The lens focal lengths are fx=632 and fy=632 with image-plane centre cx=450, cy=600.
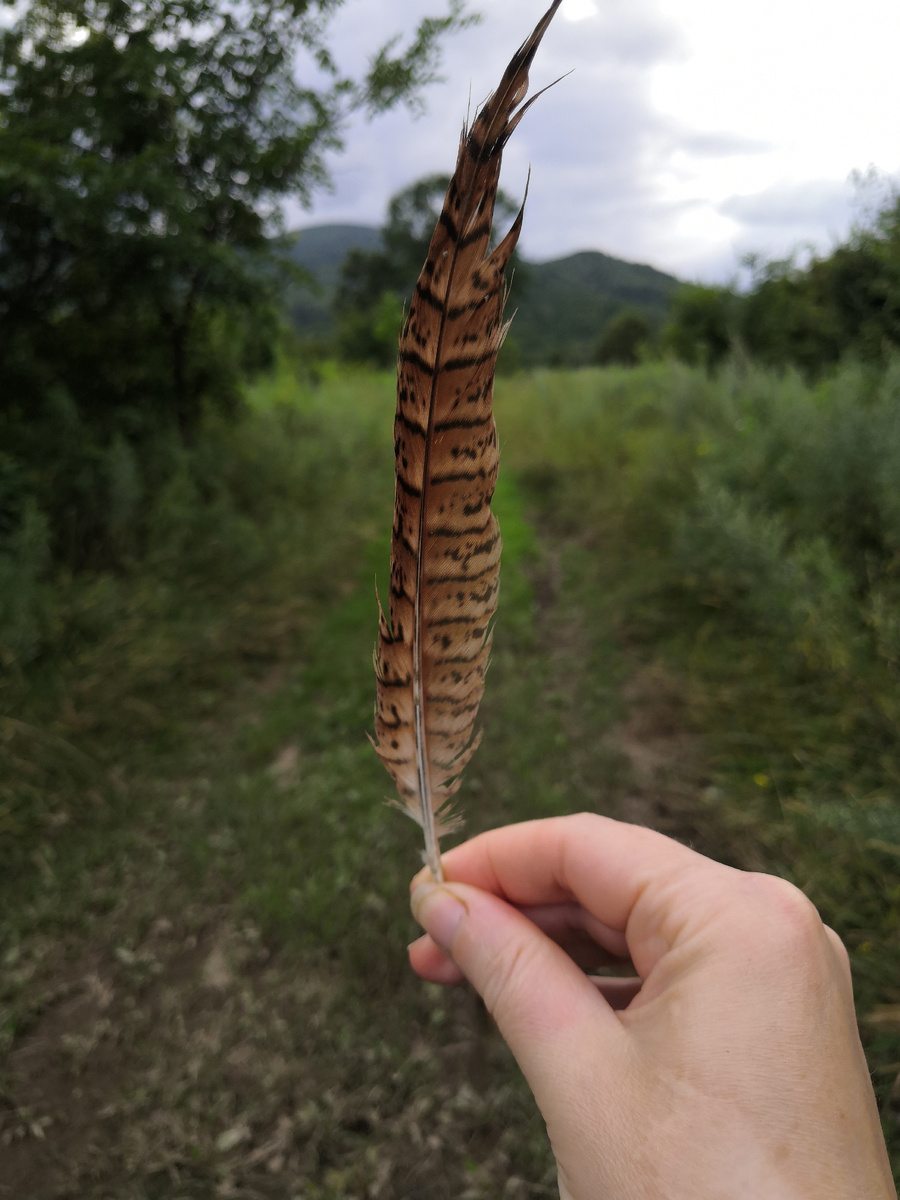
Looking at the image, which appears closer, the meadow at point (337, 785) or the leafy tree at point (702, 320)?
the meadow at point (337, 785)

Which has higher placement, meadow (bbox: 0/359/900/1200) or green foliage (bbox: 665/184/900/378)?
green foliage (bbox: 665/184/900/378)

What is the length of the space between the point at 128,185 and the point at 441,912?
4.42 metres

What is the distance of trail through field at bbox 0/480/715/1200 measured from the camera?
2.06 m

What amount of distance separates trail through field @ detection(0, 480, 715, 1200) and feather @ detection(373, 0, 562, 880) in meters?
1.69

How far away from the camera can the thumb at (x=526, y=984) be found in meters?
1.07

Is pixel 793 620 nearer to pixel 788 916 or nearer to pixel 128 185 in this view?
pixel 788 916

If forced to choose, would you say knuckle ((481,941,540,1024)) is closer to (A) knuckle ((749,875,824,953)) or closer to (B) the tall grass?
(A) knuckle ((749,875,824,953))

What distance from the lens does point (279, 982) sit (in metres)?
2.62

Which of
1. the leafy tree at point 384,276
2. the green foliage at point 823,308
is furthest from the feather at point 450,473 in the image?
the leafy tree at point 384,276

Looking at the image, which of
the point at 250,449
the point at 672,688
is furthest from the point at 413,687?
the point at 250,449

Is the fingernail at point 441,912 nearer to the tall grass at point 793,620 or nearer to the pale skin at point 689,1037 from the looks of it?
the pale skin at point 689,1037

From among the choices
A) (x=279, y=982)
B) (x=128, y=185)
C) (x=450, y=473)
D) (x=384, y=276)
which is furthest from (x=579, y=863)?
(x=384, y=276)

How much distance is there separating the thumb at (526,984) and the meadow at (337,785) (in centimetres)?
96

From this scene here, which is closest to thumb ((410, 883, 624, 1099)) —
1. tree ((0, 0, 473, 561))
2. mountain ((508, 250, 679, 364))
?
tree ((0, 0, 473, 561))
